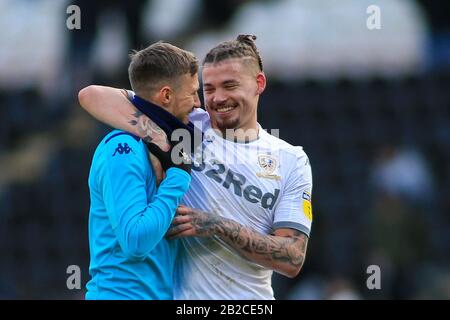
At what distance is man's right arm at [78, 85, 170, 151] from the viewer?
396cm

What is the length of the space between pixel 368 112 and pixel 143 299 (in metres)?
8.61

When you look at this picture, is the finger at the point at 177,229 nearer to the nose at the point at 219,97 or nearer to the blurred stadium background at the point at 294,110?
the nose at the point at 219,97

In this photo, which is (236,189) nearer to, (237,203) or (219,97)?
(237,203)

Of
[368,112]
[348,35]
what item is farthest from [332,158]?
[348,35]

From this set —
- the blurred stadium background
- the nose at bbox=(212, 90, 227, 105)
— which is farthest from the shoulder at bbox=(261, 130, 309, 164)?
the blurred stadium background

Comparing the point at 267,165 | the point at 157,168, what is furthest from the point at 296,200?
the point at 157,168

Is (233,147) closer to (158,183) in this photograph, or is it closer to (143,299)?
(158,183)

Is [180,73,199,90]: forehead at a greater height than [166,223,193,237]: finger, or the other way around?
[180,73,199,90]: forehead

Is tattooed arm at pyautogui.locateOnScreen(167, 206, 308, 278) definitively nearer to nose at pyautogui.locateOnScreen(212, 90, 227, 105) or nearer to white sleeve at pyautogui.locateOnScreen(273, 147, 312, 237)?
white sleeve at pyautogui.locateOnScreen(273, 147, 312, 237)

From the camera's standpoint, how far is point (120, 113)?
4090 mm

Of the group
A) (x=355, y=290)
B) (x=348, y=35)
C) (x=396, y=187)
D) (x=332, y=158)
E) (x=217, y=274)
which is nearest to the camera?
(x=217, y=274)

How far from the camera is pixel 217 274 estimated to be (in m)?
4.12

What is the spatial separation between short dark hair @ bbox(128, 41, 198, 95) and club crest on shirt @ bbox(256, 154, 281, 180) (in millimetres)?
562

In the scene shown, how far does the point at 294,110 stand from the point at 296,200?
7692mm
